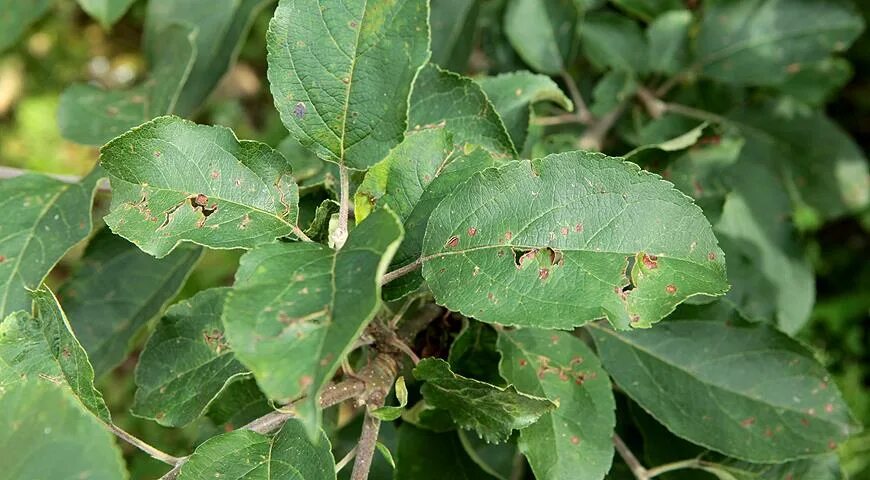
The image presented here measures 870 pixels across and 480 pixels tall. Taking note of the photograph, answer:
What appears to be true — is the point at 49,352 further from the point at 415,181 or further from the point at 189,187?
the point at 415,181

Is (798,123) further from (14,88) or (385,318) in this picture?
(14,88)

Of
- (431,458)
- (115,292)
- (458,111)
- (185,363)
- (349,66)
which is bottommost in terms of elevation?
(431,458)

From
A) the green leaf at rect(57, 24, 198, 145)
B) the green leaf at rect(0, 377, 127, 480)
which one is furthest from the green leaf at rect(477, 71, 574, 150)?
the green leaf at rect(0, 377, 127, 480)

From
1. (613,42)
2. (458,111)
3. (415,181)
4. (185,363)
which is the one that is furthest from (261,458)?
(613,42)

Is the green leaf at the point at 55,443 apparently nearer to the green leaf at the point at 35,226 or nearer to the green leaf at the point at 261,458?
the green leaf at the point at 261,458

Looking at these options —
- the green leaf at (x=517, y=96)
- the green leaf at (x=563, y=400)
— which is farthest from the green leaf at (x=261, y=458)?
the green leaf at (x=517, y=96)
